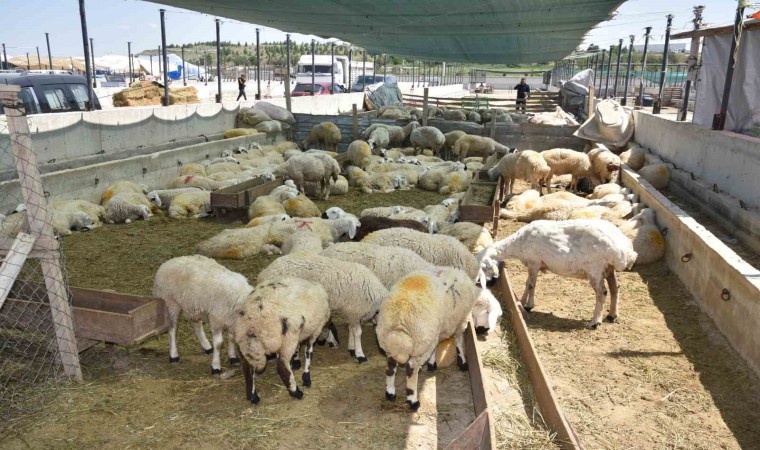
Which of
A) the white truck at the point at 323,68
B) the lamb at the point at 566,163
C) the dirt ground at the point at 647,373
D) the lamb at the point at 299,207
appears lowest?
the dirt ground at the point at 647,373

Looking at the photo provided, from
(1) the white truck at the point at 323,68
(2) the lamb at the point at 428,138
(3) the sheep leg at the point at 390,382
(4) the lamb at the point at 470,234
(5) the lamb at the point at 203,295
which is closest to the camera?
(3) the sheep leg at the point at 390,382

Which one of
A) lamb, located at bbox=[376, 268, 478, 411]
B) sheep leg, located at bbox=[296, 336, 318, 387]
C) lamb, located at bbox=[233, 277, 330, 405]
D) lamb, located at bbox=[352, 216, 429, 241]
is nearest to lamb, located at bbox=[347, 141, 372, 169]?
lamb, located at bbox=[352, 216, 429, 241]

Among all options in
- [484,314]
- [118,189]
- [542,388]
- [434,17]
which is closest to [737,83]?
[434,17]

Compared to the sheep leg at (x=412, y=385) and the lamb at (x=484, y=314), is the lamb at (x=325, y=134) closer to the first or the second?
the lamb at (x=484, y=314)

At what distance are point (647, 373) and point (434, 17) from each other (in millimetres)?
9707

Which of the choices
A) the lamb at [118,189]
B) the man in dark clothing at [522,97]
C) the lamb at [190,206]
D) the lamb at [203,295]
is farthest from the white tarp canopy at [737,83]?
the man in dark clothing at [522,97]

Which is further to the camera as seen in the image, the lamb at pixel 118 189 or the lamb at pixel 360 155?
the lamb at pixel 360 155

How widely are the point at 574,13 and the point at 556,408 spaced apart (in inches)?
386

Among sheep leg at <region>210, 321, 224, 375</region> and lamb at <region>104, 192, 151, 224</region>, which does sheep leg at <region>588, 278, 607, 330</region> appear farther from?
lamb at <region>104, 192, 151, 224</region>

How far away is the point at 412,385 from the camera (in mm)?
4645

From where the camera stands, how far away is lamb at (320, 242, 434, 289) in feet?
19.3

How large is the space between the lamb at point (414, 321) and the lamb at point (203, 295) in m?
1.41

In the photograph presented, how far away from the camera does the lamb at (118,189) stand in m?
11.3

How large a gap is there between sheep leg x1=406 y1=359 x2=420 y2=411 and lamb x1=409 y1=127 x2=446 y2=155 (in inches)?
540
